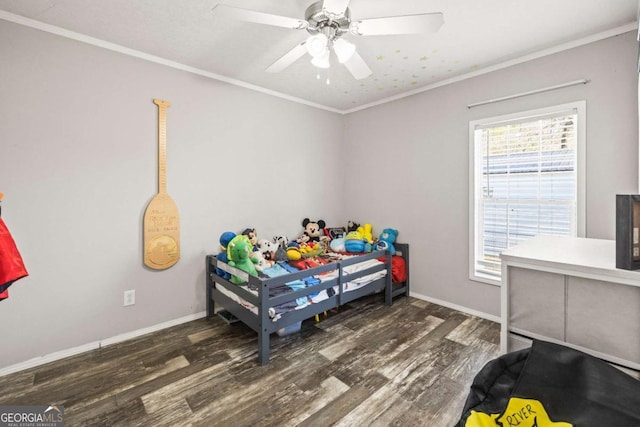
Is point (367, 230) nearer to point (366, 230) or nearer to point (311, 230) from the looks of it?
point (366, 230)

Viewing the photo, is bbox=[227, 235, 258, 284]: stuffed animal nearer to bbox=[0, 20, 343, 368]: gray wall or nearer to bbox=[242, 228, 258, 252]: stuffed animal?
bbox=[242, 228, 258, 252]: stuffed animal

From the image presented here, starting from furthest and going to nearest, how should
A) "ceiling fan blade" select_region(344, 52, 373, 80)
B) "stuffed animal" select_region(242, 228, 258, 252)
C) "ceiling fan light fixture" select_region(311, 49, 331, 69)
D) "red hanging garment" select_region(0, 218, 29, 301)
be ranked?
1. "stuffed animal" select_region(242, 228, 258, 252)
2. "ceiling fan blade" select_region(344, 52, 373, 80)
3. "ceiling fan light fixture" select_region(311, 49, 331, 69)
4. "red hanging garment" select_region(0, 218, 29, 301)

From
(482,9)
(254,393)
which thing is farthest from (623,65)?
(254,393)

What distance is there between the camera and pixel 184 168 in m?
2.65

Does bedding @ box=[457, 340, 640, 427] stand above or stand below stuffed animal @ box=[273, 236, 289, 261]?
below

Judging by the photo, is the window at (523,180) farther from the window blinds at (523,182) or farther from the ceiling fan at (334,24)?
the ceiling fan at (334,24)

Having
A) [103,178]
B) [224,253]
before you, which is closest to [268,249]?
[224,253]

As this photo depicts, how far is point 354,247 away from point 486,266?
1.28m

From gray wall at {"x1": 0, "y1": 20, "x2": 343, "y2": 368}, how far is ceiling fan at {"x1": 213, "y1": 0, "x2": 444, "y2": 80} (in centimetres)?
130

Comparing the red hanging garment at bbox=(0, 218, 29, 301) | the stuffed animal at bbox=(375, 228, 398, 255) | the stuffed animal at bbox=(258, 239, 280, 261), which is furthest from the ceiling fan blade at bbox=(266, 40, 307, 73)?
the stuffed animal at bbox=(375, 228, 398, 255)

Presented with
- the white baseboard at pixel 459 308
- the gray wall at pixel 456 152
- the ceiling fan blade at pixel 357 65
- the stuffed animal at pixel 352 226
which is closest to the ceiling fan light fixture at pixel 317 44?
the ceiling fan blade at pixel 357 65

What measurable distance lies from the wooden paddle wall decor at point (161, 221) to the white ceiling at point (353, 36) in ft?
1.89

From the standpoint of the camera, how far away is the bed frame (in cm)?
208

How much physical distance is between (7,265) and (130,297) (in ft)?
3.64
